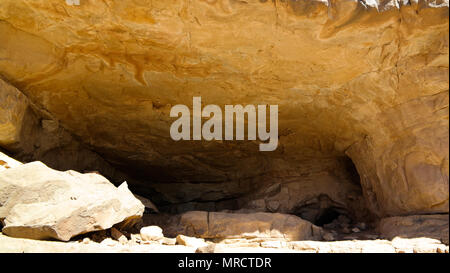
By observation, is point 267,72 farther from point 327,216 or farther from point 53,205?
point 327,216

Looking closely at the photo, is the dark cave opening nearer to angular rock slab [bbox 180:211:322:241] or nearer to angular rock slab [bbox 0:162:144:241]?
angular rock slab [bbox 180:211:322:241]

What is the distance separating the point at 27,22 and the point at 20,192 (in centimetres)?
166

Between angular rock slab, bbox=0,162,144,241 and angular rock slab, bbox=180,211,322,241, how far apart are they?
3.12 feet

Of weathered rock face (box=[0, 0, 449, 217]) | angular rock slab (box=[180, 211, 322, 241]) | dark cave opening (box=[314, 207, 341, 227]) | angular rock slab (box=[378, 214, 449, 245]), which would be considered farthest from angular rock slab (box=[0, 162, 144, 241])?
dark cave opening (box=[314, 207, 341, 227])

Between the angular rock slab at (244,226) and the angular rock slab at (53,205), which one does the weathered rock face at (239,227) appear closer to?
the angular rock slab at (244,226)

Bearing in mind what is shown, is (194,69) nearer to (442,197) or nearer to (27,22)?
(27,22)

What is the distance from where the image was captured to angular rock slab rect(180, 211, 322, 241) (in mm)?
4320

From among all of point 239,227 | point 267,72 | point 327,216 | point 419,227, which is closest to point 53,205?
point 239,227

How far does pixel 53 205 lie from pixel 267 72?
104 inches

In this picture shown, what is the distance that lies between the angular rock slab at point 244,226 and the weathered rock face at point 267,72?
3.98 ft

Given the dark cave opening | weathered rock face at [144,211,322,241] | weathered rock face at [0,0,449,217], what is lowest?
weathered rock face at [144,211,322,241]

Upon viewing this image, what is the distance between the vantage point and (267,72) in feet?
13.9

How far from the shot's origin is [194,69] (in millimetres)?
4172
